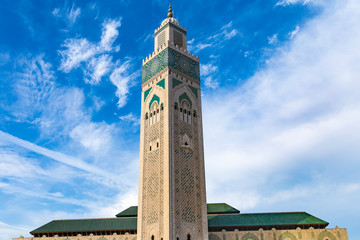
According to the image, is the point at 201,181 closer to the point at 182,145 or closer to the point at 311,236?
the point at 182,145

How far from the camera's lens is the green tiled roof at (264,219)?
32.7 meters

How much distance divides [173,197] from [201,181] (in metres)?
3.79

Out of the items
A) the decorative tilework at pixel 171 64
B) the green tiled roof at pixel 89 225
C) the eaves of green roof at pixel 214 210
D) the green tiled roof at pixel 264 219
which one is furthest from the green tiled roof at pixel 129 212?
the decorative tilework at pixel 171 64

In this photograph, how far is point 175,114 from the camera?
3062cm

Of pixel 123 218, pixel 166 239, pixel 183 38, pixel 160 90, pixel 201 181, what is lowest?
pixel 166 239

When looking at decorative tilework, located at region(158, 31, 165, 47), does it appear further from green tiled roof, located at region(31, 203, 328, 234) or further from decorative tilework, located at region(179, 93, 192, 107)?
green tiled roof, located at region(31, 203, 328, 234)

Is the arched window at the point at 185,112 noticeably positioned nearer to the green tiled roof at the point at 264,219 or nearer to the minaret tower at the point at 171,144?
the minaret tower at the point at 171,144

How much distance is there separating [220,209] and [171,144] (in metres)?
11.7

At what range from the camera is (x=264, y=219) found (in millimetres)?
33438

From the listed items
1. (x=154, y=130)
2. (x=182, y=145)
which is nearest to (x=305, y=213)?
(x=182, y=145)

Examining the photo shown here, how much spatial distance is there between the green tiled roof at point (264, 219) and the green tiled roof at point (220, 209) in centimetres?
171

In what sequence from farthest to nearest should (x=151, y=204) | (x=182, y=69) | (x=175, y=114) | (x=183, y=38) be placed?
(x=183, y=38) < (x=182, y=69) < (x=175, y=114) < (x=151, y=204)

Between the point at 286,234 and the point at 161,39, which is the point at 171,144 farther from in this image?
the point at 286,234

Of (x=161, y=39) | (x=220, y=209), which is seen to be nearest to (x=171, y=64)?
(x=161, y=39)
